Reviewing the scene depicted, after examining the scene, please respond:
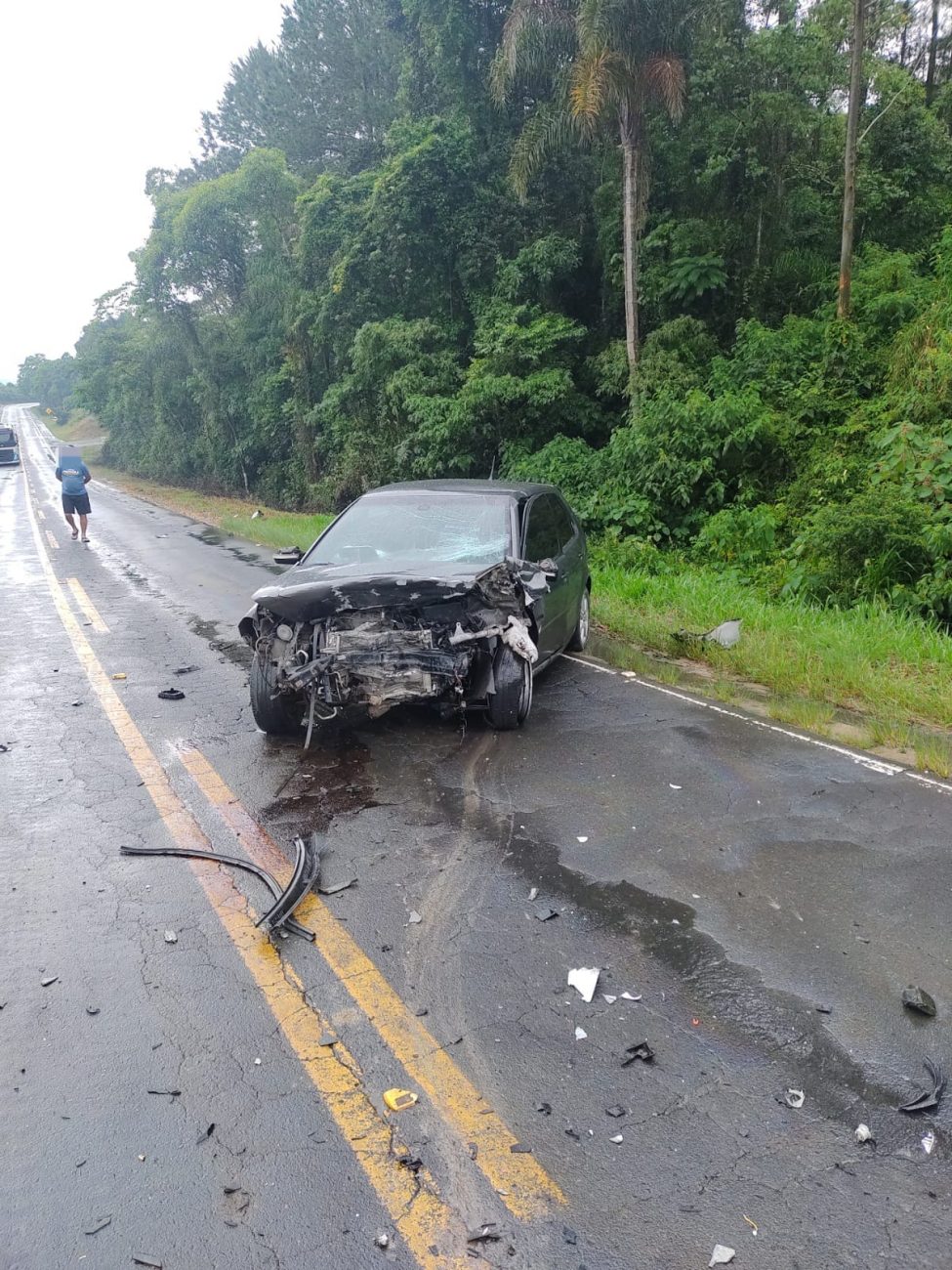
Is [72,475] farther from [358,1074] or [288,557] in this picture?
[358,1074]

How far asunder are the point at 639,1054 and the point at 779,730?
11.8 ft

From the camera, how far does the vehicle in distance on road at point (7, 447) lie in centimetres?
5122

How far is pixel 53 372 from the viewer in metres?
133

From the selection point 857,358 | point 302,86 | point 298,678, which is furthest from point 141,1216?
point 302,86

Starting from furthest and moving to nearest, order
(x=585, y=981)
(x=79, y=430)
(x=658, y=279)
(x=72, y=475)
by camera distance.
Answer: (x=79, y=430)
(x=72, y=475)
(x=658, y=279)
(x=585, y=981)

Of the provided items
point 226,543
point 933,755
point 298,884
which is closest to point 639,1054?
point 298,884

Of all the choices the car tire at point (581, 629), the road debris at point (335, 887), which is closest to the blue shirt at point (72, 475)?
the car tire at point (581, 629)

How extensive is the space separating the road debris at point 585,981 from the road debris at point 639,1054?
27 centimetres

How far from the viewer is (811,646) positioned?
727 centimetres

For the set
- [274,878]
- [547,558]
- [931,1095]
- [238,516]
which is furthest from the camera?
[238,516]

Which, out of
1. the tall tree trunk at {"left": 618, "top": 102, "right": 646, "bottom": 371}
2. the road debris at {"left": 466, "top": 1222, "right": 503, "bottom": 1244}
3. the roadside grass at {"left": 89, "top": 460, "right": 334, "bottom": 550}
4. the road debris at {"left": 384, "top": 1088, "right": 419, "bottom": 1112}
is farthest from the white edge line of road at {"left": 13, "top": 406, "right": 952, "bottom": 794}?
the tall tree trunk at {"left": 618, "top": 102, "right": 646, "bottom": 371}

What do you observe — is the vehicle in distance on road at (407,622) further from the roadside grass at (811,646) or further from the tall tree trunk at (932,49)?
the tall tree trunk at (932,49)

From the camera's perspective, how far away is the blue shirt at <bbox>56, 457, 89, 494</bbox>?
1742cm

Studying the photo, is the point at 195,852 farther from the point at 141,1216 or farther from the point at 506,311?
the point at 506,311
